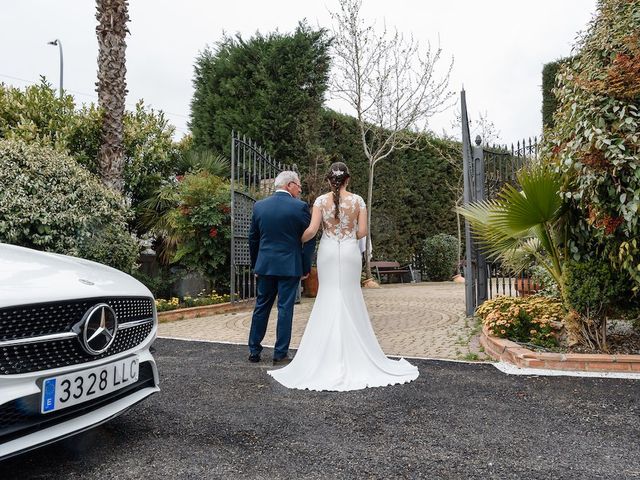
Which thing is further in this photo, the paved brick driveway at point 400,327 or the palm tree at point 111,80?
the palm tree at point 111,80

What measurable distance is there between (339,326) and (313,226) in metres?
0.91

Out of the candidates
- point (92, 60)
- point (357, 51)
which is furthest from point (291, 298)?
point (357, 51)

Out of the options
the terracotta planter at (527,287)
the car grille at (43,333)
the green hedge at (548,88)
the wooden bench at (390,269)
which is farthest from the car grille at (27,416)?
the wooden bench at (390,269)

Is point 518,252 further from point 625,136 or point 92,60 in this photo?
point 92,60

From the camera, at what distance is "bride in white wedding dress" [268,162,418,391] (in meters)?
4.23

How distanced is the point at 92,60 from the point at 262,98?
363 cm

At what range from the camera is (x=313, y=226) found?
4820 mm

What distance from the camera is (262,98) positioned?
1215cm

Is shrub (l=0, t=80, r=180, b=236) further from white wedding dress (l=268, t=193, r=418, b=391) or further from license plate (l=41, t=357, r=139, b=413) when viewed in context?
license plate (l=41, t=357, r=139, b=413)

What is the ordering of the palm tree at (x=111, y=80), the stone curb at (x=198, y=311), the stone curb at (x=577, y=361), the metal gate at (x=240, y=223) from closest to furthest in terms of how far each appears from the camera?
the stone curb at (x=577, y=361) < the stone curb at (x=198, y=311) < the metal gate at (x=240, y=223) < the palm tree at (x=111, y=80)

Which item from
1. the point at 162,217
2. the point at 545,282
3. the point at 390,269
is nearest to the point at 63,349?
the point at 545,282

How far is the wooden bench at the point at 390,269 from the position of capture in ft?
51.9

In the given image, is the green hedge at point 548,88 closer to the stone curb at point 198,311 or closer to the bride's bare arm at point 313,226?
the stone curb at point 198,311

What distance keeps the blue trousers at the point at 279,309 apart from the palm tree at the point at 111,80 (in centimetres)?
549
